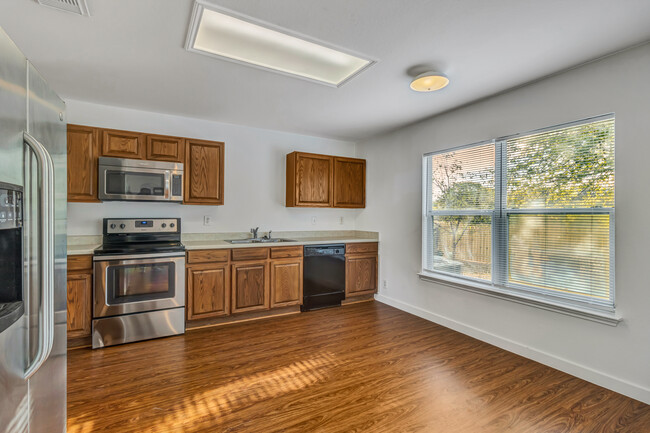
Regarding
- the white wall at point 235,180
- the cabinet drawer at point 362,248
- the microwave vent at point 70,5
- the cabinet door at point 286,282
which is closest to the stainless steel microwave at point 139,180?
the white wall at point 235,180

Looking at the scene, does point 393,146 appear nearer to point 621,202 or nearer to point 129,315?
point 621,202

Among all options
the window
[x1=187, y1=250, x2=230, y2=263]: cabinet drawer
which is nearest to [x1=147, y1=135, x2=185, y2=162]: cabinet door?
[x1=187, y1=250, x2=230, y2=263]: cabinet drawer

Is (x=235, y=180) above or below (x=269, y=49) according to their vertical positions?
below

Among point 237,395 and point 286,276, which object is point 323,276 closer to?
point 286,276

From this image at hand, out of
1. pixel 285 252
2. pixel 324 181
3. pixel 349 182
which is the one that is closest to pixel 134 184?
pixel 285 252

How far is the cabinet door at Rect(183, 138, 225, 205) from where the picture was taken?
12.1ft

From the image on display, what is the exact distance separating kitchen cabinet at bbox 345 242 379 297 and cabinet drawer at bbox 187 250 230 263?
5.54ft

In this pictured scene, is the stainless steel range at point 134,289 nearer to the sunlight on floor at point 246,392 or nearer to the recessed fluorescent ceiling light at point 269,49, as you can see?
the sunlight on floor at point 246,392

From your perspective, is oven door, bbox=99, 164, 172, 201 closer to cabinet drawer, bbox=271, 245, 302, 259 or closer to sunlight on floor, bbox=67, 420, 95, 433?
cabinet drawer, bbox=271, 245, 302, 259

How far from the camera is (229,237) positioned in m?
4.21

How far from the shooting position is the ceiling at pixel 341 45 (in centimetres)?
186

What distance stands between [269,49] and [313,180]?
83.2 inches

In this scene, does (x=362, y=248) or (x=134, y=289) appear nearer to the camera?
(x=134, y=289)

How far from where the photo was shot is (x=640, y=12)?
1865 millimetres
